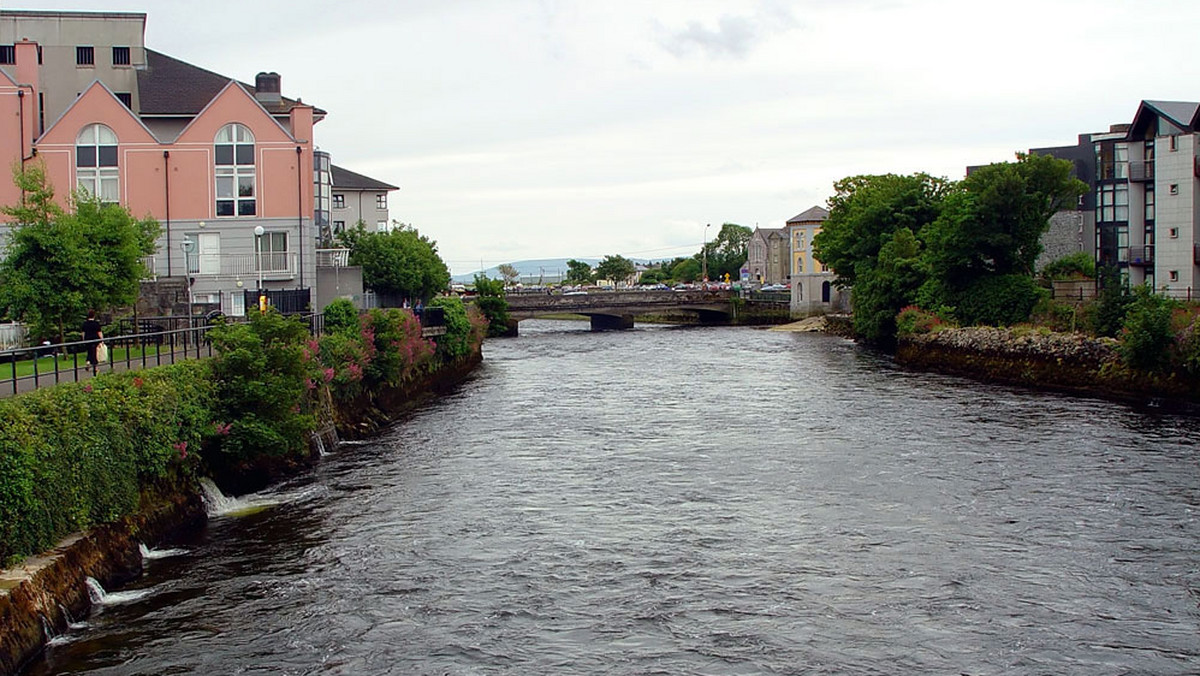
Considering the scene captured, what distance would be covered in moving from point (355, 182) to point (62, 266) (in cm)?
6730

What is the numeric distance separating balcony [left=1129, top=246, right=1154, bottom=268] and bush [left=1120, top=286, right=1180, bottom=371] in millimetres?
25949

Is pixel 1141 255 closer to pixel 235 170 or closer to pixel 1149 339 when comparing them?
pixel 1149 339

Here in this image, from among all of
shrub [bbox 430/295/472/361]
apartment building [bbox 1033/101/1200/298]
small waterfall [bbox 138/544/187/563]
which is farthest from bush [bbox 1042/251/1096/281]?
small waterfall [bbox 138/544/187/563]

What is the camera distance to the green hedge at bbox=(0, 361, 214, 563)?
15781 mm

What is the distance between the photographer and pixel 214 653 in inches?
615

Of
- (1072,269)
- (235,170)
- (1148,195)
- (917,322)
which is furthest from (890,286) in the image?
(235,170)

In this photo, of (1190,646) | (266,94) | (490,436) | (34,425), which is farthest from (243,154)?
(1190,646)

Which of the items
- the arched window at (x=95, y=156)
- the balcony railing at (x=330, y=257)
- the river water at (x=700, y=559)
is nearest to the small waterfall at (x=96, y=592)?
the river water at (x=700, y=559)

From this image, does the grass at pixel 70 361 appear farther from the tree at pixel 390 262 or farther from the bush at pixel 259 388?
the tree at pixel 390 262

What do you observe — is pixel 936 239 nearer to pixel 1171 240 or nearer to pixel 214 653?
pixel 1171 240

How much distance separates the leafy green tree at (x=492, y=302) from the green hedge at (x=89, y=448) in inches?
2528

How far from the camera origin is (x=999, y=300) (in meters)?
59.2

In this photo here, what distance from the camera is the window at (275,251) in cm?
5062

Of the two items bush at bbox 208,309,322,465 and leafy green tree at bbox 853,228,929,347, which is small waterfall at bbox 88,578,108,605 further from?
leafy green tree at bbox 853,228,929,347
